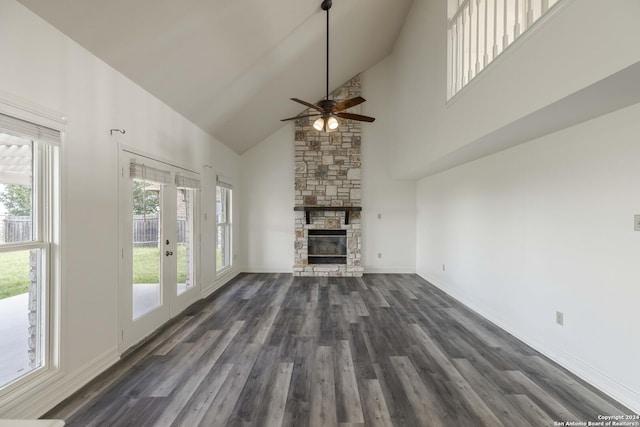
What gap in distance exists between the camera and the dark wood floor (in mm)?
2068

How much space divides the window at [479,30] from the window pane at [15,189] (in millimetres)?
3894

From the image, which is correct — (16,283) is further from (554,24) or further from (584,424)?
(554,24)

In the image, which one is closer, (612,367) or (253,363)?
(612,367)

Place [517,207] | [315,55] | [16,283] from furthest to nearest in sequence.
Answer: [315,55], [517,207], [16,283]

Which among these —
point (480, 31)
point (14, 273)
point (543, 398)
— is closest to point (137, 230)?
point (14, 273)

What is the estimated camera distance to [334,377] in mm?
2545

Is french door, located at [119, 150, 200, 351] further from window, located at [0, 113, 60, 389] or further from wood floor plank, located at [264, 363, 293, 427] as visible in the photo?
wood floor plank, located at [264, 363, 293, 427]

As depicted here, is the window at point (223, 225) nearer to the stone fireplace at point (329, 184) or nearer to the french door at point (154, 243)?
the french door at point (154, 243)

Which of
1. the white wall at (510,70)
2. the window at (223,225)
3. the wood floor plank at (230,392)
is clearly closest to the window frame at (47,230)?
the wood floor plank at (230,392)

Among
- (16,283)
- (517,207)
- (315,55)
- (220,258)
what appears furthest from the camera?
(220,258)

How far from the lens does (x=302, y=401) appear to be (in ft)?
7.29

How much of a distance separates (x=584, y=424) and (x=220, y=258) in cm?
551

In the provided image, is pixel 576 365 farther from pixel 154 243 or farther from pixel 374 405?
pixel 154 243

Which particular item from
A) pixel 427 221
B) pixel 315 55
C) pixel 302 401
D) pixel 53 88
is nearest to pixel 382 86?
pixel 315 55
